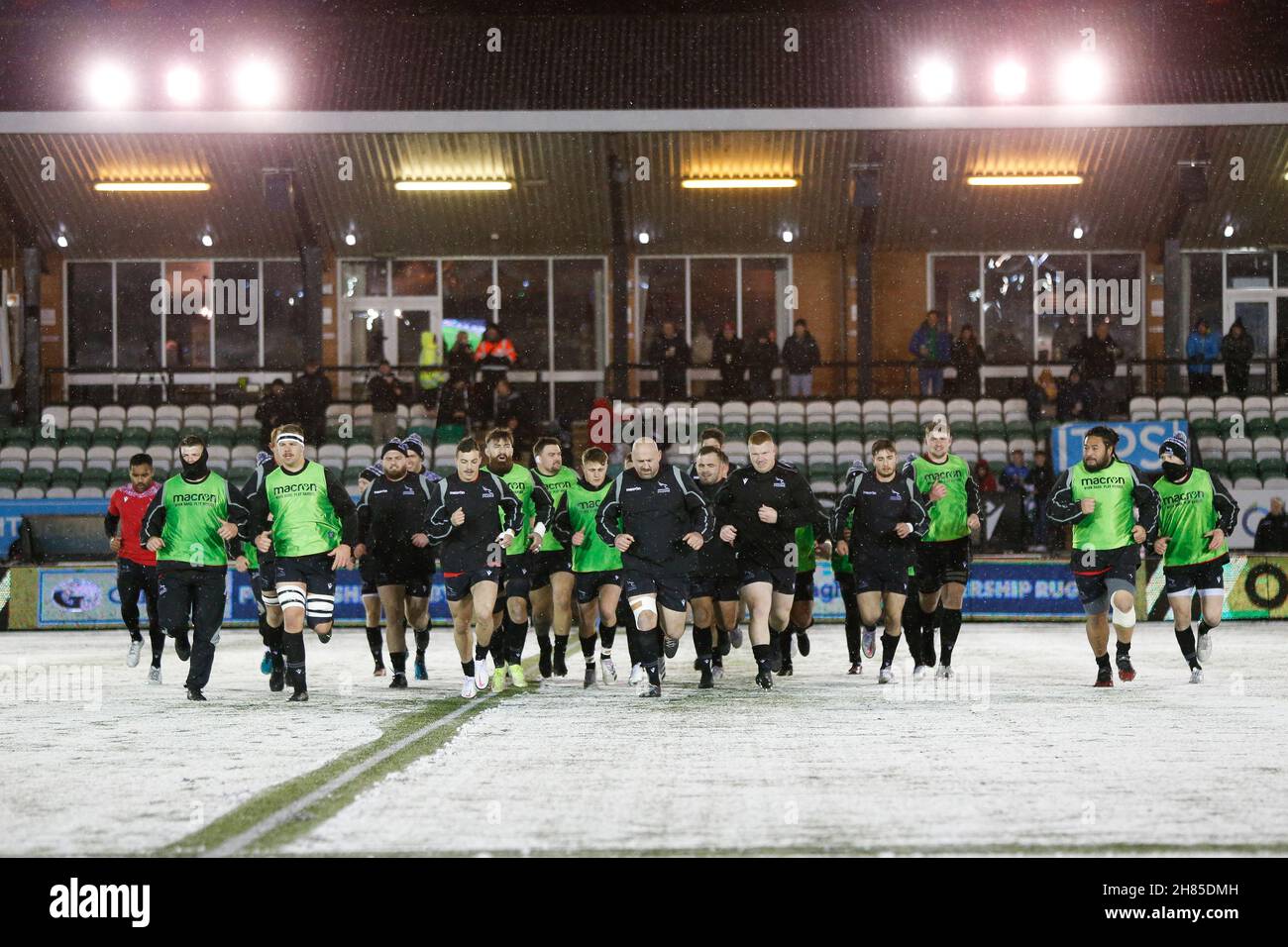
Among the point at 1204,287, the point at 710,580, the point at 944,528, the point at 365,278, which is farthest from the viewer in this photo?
the point at 365,278

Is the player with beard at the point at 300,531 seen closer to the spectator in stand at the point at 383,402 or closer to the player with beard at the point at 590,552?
the player with beard at the point at 590,552

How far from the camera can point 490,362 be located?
2812 cm

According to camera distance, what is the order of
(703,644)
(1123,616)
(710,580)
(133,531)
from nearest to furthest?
(1123,616) < (703,644) < (710,580) < (133,531)

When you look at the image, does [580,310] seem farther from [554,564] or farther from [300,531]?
[300,531]

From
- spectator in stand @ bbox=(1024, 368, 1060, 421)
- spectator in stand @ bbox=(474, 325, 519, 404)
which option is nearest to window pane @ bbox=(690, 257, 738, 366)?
spectator in stand @ bbox=(474, 325, 519, 404)

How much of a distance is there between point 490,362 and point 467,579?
15.6 metres

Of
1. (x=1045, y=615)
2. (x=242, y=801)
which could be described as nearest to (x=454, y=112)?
(x=1045, y=615)

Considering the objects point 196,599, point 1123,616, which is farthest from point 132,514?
point 1123,616

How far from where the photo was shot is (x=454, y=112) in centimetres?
2875

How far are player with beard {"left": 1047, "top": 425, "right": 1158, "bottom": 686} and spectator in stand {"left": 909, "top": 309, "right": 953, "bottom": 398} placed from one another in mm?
16960

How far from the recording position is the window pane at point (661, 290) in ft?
113

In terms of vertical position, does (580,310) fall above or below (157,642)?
above

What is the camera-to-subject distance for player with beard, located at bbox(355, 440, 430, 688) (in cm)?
1384

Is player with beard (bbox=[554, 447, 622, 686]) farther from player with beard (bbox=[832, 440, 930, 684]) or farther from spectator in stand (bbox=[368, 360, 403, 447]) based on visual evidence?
spectator in stand (bbox=[368, 360, 403, 447])
